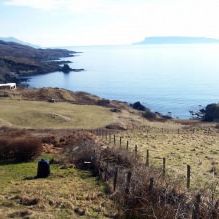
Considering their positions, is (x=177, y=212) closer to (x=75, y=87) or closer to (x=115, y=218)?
(x=115, y=218)

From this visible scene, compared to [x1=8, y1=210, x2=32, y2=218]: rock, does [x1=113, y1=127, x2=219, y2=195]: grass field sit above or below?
below

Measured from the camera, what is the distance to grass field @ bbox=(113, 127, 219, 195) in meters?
25.8

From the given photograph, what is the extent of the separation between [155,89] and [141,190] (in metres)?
153

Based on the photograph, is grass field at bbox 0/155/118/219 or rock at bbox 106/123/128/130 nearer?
grass field at bbox 0/155/118/219

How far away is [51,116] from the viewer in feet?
210

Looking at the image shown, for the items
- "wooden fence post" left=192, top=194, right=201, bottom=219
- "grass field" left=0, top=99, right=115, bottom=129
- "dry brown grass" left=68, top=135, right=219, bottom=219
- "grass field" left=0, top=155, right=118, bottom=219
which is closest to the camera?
"wooden fence post" left=192, top=194, right=201, bottom=219

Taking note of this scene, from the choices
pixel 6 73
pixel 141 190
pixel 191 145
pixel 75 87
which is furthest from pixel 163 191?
pixel 6 73

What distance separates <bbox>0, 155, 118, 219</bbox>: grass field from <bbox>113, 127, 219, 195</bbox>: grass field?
4294 millimetres

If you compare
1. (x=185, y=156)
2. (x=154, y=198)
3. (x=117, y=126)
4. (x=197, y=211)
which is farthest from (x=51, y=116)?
(x=197, y=211)

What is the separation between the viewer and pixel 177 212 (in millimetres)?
13133

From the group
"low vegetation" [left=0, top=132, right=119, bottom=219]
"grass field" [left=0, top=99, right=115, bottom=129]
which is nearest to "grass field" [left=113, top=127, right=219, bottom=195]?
"low vegetation" [left=0, top=132, right=119, bottom=219]

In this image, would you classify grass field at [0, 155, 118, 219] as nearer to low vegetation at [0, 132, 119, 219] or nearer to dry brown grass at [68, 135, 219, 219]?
low vegetation at [0, 132, 119, 219]

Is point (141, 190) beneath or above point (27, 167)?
above

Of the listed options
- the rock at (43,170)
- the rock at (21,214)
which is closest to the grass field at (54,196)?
the rock at (21,214)
